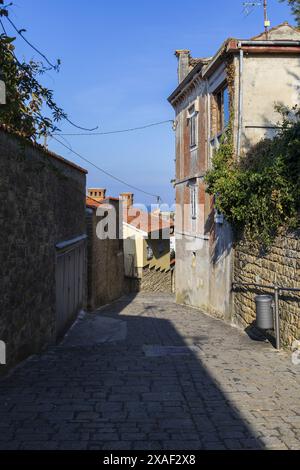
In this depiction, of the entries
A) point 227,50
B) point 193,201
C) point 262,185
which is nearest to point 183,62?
point 193,201

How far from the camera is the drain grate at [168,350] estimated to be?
8.33 meters

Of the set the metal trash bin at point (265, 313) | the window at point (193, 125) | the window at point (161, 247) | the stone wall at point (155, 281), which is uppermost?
the window at point (193, 125)

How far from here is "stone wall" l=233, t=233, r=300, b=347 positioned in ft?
27.7

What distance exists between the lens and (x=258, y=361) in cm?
771

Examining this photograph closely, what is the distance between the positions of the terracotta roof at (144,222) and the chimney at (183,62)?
1372cm

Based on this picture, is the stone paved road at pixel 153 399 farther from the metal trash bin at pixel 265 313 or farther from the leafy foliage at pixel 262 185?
the leafy foliage at pixel 262 185

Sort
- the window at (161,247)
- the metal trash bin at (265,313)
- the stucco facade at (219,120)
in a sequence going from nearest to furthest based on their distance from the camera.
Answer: the metal trash bin at (265,313) → the stucco facade at (219,120) → the window at (161,247)

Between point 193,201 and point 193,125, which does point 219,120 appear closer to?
point 193,125

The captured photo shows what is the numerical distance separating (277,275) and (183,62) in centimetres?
1555

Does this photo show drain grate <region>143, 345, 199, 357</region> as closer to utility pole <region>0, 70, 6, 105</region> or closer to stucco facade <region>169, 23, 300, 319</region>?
stucco facade <region>169, 23, 300, 319</region>

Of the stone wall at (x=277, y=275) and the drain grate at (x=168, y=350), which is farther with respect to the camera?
the stone wall at (x=277, y=275)

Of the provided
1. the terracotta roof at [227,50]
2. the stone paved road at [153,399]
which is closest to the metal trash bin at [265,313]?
the stone paved road at [153,399]

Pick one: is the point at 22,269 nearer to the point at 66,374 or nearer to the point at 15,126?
the point at 66,374

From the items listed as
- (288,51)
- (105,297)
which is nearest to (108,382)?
(288,51)
